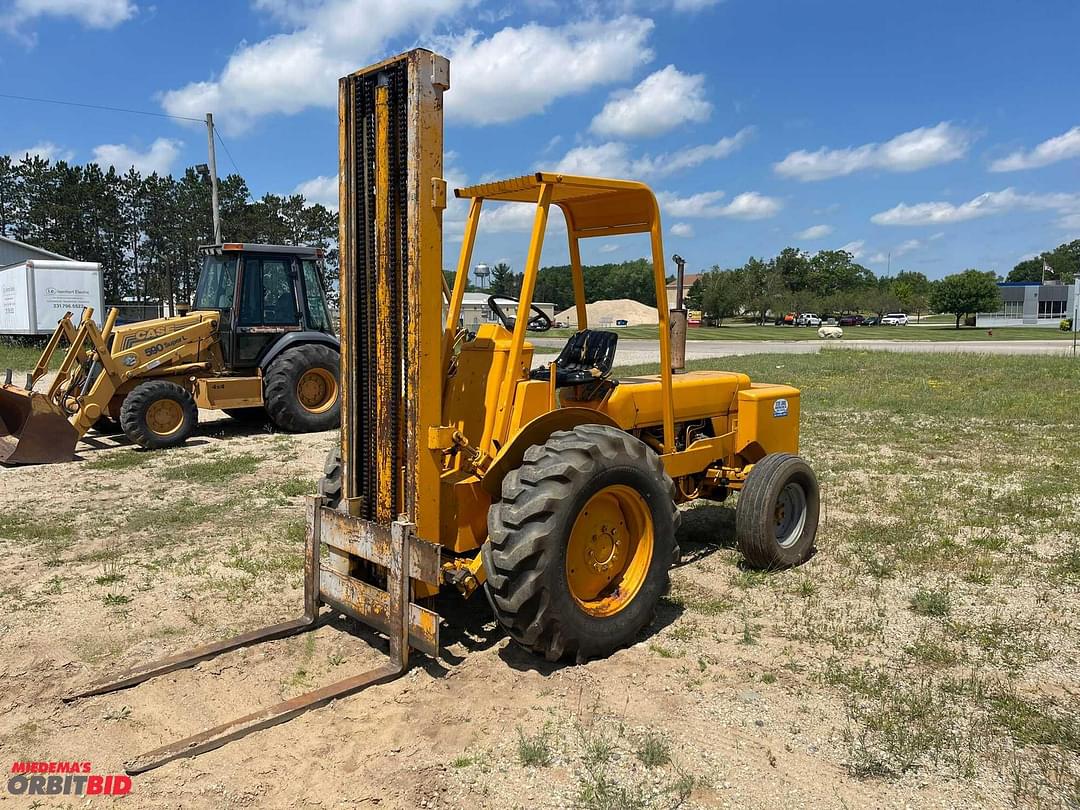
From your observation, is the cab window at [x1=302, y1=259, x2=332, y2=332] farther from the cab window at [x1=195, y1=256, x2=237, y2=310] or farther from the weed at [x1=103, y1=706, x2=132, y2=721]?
the weed at [x1=103, y1=706, x2=132, y2=721]

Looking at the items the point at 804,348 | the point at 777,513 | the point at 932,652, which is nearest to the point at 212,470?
the point at 777,513

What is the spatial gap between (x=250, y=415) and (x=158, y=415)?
237 centimetres

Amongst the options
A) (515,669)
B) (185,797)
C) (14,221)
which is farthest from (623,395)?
(14,221)

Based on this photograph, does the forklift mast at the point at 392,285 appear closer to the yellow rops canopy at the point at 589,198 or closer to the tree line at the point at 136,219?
the yellow rops canopy at the point at 589,198

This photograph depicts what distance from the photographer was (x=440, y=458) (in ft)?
14.4

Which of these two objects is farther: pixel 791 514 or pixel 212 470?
pixel 212 470

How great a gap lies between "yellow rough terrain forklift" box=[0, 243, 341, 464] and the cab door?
1cm

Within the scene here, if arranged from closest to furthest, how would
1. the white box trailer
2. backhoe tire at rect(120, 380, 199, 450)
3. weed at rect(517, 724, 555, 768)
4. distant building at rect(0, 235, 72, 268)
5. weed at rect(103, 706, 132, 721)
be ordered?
weed at rect(517, 724, 555, 768), weed at rect(103, 706, 132, 721), backhoe tire at rect(120, 380, 199, 450), the white box trailer, distant building at rect(0, 235, 72, 268)

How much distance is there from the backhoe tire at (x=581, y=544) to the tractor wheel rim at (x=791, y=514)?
168cm

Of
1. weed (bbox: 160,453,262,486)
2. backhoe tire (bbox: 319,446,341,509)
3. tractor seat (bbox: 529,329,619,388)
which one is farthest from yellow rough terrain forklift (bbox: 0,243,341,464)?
tractor seat (bbox: 529,329,619,388)

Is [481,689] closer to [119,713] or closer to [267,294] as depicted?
[119,713]

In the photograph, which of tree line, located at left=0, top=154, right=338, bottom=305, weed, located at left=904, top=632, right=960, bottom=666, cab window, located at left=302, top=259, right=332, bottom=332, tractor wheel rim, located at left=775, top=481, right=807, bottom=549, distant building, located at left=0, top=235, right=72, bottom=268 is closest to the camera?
weed, located at left=904, top=632, right=960, bottom=666

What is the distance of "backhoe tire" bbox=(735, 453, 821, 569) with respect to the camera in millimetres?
5883

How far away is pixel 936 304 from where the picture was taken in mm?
74625
